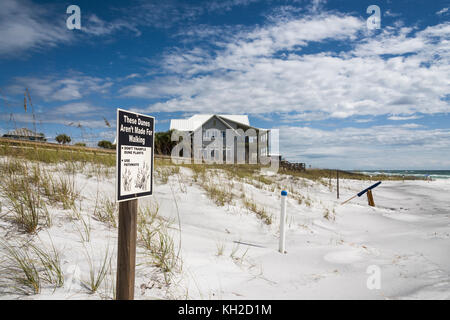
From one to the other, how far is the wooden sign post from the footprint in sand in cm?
348

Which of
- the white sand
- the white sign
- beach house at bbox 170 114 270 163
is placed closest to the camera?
the white sign

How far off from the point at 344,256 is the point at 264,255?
1448 mm

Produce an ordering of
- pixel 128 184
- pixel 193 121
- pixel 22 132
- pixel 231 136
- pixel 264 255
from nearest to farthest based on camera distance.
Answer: pixel 128 184 → pixel 264 255 → pixel 22 132 → pixel 231 136 → pixel 193 121

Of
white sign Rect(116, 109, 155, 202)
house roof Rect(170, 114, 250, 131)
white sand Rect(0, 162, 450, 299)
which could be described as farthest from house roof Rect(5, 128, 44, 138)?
house roof Rect(170, 114, 250, 131)

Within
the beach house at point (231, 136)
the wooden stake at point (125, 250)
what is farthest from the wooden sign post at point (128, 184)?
the beach house at point (231, 136)

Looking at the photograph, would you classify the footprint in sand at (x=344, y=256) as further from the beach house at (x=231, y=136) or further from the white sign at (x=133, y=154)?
the beach house at (x=231, y=136)

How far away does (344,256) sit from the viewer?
4660mm

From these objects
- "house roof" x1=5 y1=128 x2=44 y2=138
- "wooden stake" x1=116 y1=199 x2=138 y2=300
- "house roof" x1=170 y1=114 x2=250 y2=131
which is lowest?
"wooden stake" x1=116 y1=199 x2=138 y2=300

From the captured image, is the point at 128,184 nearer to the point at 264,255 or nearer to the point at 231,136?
the point at 264,255

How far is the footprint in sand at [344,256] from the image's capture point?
442cm

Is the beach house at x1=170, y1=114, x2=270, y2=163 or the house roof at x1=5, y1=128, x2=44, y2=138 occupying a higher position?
the beach house at x1=170, y1=114, x2=270, y2=163

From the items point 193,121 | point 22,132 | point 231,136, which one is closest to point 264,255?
point 22,132

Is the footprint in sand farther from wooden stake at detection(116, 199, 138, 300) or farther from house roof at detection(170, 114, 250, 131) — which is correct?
house roof at detection(170, 114, 250, 131)

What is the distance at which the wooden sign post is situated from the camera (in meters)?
2.08
